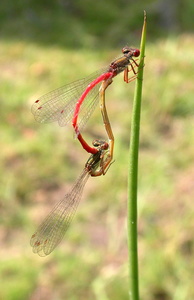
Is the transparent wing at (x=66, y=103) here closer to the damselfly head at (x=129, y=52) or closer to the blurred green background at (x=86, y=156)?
the damselfly head at (x=129, y=52)

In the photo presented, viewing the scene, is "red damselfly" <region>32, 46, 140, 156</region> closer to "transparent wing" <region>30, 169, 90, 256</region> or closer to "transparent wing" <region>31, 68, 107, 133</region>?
"transparent wing" <region>31, 68, 107, 133</region>

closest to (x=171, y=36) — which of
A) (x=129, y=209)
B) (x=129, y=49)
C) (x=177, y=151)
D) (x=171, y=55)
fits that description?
(x=171, y=55)

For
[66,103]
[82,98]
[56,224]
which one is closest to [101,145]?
[82,98]

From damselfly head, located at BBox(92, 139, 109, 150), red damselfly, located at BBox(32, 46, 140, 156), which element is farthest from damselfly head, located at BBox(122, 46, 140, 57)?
damselfly head, located at BBox(92, 139, 109, 150)

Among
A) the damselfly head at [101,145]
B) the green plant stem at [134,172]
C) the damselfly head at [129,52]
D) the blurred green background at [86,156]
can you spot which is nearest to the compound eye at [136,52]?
the damselfly head at [129,52]

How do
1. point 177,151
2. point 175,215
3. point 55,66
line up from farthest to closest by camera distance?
1. point 55,66
2. point 177,151
3. point 175,215

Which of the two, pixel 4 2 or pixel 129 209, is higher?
pixel 4 2

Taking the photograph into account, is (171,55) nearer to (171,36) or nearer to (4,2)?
(171,36)
